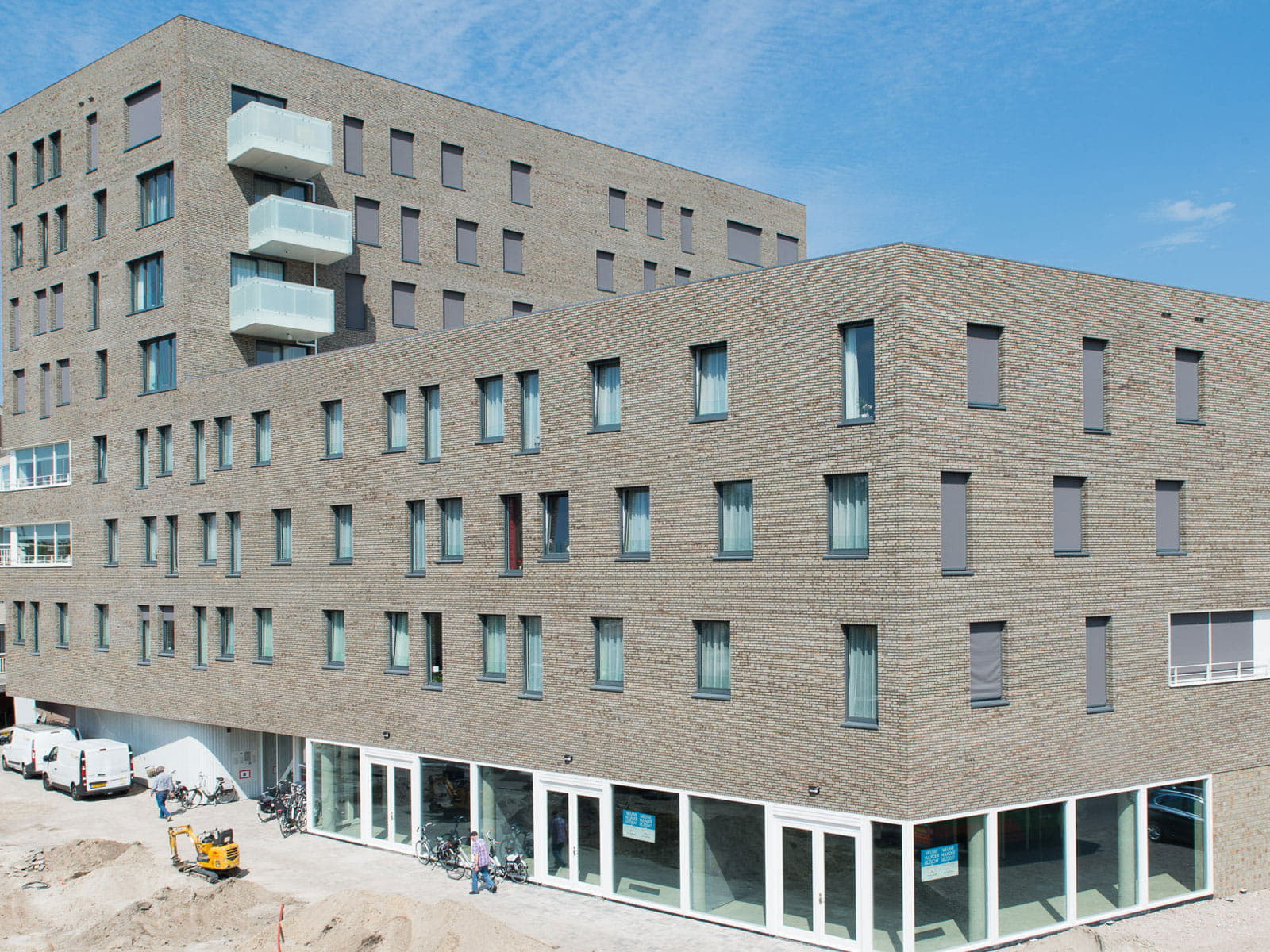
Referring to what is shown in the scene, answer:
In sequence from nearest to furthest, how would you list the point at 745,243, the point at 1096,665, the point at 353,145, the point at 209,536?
the point at 1096,665 → the point at 209,536 → the point at 353,145 → the point at 745,243

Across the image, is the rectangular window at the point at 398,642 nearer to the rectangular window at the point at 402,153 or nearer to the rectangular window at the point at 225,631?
the rectangular window at the point at 225,631

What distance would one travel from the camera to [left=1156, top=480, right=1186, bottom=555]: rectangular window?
24219mm

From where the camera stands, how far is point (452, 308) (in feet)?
136

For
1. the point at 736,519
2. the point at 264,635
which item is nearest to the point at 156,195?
the point at 264,635

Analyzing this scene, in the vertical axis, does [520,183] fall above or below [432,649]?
above

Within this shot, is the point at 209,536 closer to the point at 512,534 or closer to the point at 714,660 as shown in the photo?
the point at 512,534

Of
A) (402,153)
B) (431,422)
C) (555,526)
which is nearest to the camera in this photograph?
(555,526)

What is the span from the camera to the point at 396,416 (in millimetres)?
29781

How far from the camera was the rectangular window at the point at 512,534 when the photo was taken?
27.2 m

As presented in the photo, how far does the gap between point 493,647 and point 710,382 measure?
8.67 metres

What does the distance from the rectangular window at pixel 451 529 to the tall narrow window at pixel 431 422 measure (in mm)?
1214

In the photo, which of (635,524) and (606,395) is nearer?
(635,524)

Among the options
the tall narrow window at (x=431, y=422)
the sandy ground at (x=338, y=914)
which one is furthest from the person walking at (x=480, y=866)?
the tall narrow window at (x=431, y=422)

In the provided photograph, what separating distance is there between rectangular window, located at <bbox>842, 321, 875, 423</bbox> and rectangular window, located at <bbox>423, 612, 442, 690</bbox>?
1224 cm
